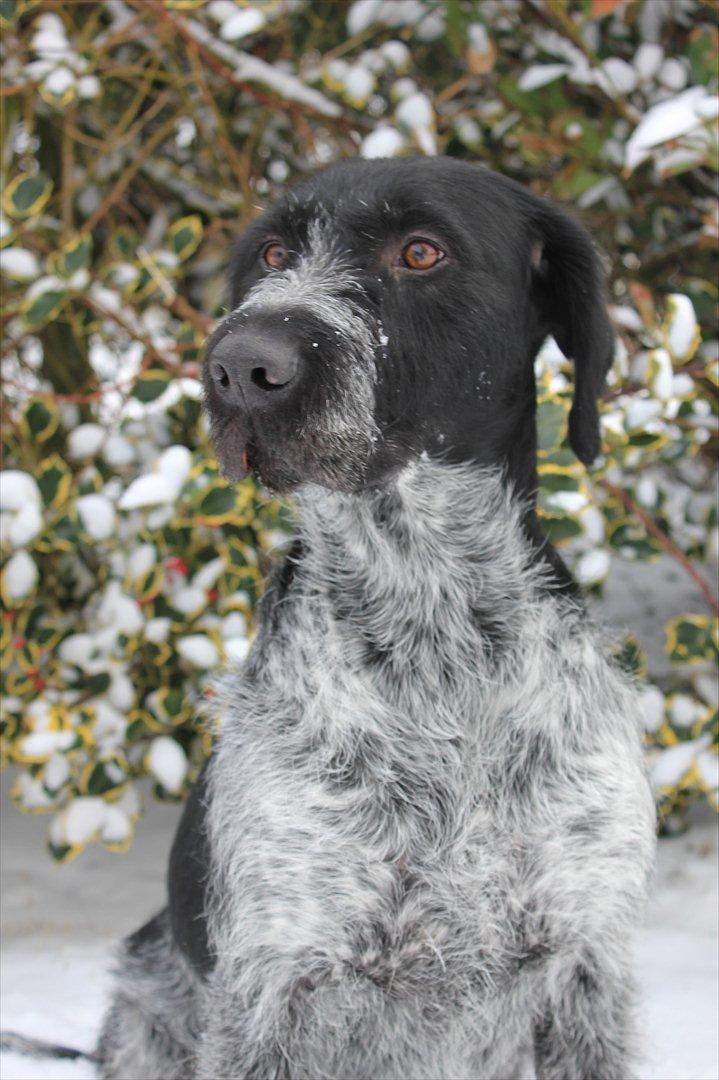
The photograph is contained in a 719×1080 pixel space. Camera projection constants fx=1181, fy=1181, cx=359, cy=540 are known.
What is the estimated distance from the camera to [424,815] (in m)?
2.27

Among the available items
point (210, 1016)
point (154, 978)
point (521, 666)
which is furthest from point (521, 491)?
point (154, 978)

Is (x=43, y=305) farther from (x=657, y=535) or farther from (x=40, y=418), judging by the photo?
(x=657, y=535)

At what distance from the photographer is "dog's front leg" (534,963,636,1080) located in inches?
95.1

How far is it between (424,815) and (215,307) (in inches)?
86.0

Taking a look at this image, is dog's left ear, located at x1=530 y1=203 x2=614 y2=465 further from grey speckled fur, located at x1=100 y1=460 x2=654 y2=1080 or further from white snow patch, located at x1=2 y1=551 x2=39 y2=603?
white snow patch, located at x1=2 y1=551 x2=39 y2=603

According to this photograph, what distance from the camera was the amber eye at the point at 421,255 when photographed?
90.0 inches

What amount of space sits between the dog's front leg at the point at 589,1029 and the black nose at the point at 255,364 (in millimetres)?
1316

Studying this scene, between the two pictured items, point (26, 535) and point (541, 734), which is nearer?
point (541, 734)

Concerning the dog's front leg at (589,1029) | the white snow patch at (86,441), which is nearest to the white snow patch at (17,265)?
the white snow patch at (86,441)

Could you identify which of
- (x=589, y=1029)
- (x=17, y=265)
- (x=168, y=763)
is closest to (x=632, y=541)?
(x=168, y=763)

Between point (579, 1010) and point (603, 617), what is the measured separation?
0.91 metres

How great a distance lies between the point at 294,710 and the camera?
7.80 feet

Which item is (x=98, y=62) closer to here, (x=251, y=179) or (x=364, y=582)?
(x=251, y=179)

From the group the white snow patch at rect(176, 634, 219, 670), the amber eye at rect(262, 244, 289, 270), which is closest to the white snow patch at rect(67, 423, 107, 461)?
the white snow patch at rect(176, 634, 219, 670)
